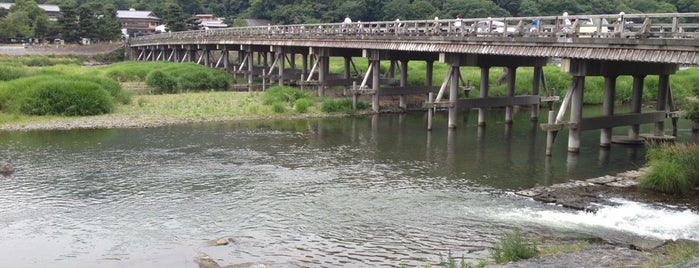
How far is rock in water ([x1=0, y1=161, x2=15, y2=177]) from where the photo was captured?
68.6 feet

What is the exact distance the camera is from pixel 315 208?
17.1 meters

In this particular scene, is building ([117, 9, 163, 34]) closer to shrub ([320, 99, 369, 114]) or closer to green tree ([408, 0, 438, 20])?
green tree ([408, 0, 438, 20])

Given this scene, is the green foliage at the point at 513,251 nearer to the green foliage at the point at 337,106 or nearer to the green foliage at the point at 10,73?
the green foliage at the point at 337,106

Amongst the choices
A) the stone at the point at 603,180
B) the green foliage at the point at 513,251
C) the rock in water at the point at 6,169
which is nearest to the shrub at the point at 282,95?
the rock in water at the point at 6,169

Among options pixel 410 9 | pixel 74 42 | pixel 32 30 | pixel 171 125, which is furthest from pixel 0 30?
pixel 171 125

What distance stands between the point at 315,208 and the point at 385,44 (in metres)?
17.6

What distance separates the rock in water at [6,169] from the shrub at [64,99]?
1227cm

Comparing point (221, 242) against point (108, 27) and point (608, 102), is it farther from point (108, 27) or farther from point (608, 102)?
point (108, 27)

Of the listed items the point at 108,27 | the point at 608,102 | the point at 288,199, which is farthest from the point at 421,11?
the point at 288,199

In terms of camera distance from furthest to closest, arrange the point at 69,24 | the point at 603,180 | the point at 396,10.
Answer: the point at 396,10 < the point at 69,24 < the point at 603,180

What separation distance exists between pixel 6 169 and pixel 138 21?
9588 cm

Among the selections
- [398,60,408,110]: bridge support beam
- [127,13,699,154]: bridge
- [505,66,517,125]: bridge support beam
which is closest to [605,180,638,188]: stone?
[127,13,699,154]: bridge

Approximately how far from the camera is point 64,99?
33750mm

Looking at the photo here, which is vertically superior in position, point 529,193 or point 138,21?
point 138,21
